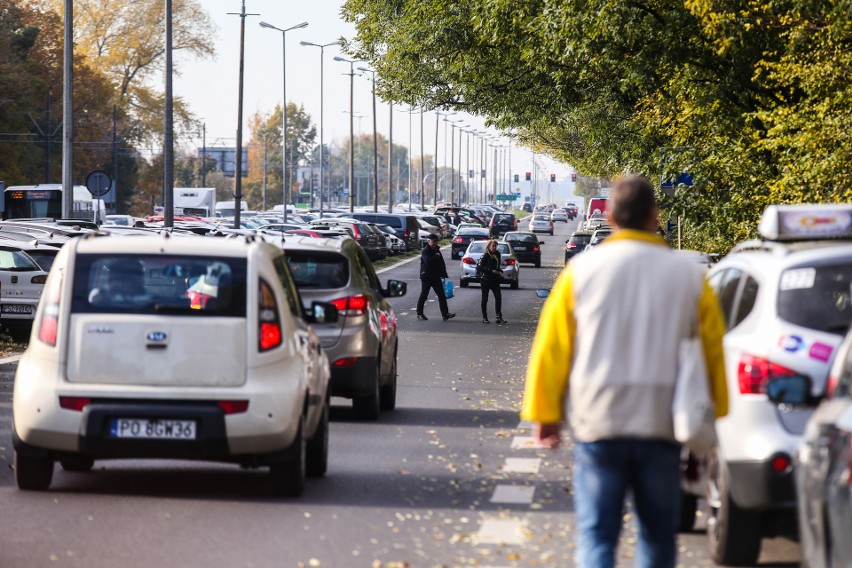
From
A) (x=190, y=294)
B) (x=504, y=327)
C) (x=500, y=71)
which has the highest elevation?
(x=500, y=71)

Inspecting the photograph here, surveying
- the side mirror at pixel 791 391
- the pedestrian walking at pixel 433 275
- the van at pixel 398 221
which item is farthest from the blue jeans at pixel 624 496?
the van at pixel 398 221

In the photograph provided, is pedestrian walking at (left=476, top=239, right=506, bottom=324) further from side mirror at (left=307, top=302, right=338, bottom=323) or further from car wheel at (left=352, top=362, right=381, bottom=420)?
side mirror at (left=307, top=302, right=338, bottom=323)

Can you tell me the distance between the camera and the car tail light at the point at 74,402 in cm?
949

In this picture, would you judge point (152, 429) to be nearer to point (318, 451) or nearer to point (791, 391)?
point (318, 451)

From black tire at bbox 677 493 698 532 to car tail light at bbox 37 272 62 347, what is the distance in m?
3.63

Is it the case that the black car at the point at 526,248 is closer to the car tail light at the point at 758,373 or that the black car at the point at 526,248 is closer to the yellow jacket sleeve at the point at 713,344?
the car tail light at the point at 758,373

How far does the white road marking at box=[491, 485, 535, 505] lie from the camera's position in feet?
32.5

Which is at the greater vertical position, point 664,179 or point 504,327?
point 664,179

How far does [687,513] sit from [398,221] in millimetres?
66227

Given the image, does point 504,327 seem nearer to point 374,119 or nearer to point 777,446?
point 777,446

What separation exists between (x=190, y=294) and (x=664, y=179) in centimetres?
1906

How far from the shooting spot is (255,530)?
28.7ft

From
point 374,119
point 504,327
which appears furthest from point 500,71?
point 374,119

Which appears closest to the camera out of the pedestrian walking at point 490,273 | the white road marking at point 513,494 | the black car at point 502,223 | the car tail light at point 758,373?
the car tail light at point 758,373
